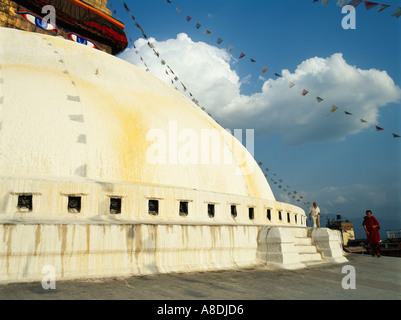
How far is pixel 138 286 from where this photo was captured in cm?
479

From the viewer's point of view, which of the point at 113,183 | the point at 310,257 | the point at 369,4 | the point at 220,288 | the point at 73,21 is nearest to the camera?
the point at 220,288

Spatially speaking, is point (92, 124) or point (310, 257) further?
point (310, 257)

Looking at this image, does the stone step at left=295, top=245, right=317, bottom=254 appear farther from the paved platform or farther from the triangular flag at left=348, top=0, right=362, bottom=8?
the triangular flag at left=348, top=0, right=362, bottom=8

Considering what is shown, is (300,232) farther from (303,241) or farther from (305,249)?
(305,249)

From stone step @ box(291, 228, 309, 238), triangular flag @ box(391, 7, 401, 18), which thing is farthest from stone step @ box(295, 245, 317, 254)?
triangular flag @ box(391, 7, 401, 18)

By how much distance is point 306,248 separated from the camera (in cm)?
866

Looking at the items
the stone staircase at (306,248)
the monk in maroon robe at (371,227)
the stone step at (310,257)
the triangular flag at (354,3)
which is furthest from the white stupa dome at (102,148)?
the triangular flag at (354,3)

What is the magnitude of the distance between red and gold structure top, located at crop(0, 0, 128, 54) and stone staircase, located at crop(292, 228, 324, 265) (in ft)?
55.5

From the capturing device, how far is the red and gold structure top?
1616 centimetres

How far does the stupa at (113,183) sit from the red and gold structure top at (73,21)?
7445mm

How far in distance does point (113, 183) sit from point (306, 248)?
221 inches

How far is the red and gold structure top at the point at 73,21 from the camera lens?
53.0 ft

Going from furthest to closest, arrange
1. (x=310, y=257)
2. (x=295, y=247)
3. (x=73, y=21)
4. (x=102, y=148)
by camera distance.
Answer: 1. (x=73, y=21)
2. (x=310, y=257)
3. (x=295, y=247)
4. (x=102, y=148)

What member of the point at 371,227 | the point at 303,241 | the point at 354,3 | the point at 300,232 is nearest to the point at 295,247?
the point at 303,241
